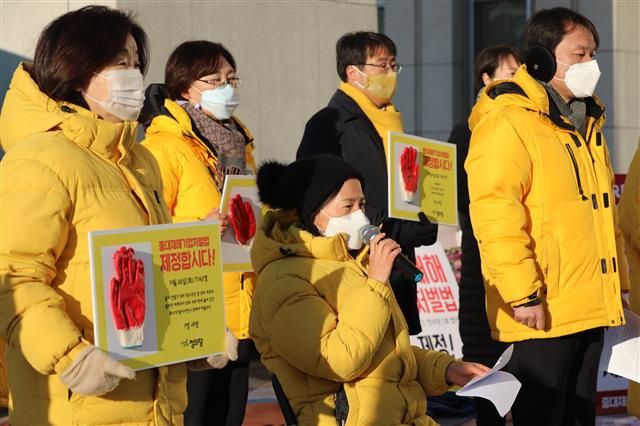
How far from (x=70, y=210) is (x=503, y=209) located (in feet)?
7.70

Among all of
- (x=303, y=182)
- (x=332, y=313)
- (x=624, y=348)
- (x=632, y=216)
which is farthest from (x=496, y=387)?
(x=632, y=216)

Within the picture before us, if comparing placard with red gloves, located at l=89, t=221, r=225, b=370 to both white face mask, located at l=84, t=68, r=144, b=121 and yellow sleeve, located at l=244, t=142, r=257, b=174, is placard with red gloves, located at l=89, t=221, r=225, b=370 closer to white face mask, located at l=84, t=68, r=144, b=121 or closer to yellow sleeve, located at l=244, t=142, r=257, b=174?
white face mask, located at l=84, t=68, r=144, b=121

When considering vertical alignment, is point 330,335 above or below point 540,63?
below

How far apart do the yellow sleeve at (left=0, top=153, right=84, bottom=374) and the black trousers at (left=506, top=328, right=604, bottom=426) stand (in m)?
2.61

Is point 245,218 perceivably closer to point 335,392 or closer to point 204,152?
point 204,152

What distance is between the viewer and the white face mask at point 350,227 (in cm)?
446

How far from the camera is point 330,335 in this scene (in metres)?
4.21

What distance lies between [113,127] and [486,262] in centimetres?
229

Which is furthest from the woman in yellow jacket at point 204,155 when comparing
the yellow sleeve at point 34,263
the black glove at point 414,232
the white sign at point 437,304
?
the white sign at point 437,304

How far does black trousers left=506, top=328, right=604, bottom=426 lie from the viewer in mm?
5461

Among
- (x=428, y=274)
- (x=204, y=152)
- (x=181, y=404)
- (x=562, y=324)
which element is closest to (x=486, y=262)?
(x=562, y=324)

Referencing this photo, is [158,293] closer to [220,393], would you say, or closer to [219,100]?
[220,393]

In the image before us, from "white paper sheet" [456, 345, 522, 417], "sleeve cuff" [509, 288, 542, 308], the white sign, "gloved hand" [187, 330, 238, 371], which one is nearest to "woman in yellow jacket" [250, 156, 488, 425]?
"white paper sheet" [456, 345, 522, 417]

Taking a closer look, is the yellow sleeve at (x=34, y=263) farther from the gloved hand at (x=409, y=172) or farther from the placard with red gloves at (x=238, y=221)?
the gloved hand at (x=409, y=172)
